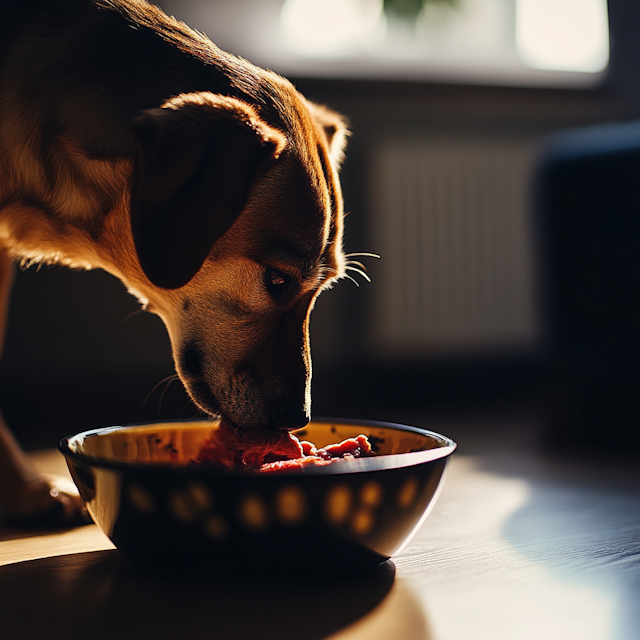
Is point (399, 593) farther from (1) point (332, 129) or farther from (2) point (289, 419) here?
(1) point (332, 129)

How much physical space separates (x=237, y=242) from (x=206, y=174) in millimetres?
187

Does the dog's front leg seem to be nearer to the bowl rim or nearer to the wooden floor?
the wooden floor

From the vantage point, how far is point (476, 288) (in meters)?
3.94

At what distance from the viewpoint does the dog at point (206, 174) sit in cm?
114

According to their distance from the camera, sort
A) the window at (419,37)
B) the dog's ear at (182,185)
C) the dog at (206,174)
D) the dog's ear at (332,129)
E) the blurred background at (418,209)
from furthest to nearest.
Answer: the window at (419,37) → the blurred background at (418,209) → the dog's ear at (332,129) → the dog at (206,174) → the dog's ear at (182,185)

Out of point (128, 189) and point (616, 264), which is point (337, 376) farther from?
point (128, 189)

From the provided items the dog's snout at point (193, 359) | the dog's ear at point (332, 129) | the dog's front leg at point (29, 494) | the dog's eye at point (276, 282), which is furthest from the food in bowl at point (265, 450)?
the dog's ear at point (332, 129)

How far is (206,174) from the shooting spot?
1035 millimetres

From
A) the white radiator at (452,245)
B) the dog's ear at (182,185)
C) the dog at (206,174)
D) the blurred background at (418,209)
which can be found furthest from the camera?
the white radiator at (452,245)

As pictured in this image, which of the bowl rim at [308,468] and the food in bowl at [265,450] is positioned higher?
the bowl rim at [308,468]

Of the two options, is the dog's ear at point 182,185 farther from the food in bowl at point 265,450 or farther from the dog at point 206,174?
the food in bowl at point 265,450

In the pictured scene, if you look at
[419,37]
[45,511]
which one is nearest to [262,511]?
[45,511]

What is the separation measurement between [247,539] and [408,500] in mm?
203

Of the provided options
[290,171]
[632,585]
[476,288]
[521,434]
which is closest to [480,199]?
[476,288]
